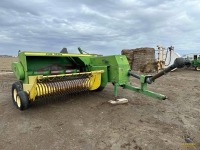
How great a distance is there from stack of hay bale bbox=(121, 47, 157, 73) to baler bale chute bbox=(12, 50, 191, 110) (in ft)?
22.8

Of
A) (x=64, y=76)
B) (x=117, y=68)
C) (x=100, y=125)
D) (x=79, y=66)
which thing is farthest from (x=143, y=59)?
(x=100, y=125)

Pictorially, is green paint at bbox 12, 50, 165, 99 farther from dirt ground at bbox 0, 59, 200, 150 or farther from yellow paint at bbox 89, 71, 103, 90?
dirt ground at bbox 0, 59, 200, 150

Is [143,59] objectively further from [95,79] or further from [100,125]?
[100,125]

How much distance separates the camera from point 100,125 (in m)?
3.94

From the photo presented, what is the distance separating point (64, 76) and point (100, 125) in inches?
63.1

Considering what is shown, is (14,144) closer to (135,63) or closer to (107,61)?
(107,61)

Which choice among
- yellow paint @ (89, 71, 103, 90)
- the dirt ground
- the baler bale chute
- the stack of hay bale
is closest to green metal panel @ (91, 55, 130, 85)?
the baler bale chute

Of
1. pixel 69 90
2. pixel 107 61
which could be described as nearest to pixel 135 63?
pixel 107 61

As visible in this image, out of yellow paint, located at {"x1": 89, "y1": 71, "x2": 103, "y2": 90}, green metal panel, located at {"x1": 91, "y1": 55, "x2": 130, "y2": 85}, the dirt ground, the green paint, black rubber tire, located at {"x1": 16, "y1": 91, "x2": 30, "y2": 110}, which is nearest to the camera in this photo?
the dirt ground

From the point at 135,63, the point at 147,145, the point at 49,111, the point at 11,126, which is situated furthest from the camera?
the point at 135,63

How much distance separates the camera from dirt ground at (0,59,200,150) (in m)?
3.21

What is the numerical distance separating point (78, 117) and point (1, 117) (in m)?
1.64

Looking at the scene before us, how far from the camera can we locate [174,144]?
314 cm

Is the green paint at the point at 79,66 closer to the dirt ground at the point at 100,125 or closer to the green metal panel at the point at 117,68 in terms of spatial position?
the green metal panel at the point at 117,68
